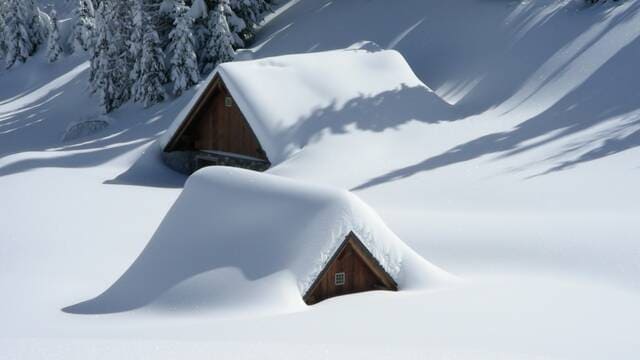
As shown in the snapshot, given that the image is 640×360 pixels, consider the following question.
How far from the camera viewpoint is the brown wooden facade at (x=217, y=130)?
25377 millimetres

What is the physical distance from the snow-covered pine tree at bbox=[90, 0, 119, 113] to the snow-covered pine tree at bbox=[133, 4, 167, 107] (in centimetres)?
276

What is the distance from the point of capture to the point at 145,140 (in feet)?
99.5


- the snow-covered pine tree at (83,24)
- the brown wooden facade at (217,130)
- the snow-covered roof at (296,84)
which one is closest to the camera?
the snow-covered roof at (296,84)

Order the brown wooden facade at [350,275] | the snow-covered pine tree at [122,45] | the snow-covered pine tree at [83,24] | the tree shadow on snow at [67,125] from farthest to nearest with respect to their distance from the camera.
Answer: the snow-covered pine tree at [83,24]
the snow-covered pine tree at [122,45]
the tree shadow on snow at [67,125]
the brown wooden facade at [350,275]

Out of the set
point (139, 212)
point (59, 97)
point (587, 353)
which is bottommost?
point (59, 97)

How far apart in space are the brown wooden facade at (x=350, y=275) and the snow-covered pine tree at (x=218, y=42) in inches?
939

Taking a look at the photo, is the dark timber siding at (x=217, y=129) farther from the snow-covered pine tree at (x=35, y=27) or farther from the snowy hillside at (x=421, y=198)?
the snow-covered pine tree at (x=35, y=27)

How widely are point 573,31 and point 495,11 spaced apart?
475 cm

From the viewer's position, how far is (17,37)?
186 feet

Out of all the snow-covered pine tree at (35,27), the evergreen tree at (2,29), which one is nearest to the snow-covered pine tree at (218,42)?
the snow-covered pine tree at (35,27)

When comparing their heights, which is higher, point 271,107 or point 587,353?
point 587,353

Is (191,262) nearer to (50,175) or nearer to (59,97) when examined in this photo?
(50,175)

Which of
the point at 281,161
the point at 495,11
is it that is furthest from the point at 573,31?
the point at 281,161

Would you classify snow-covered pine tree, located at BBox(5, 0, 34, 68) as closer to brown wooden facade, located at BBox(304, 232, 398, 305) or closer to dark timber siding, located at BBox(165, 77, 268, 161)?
dark timber siding, located at BBox(165, 77, 268, 161)
